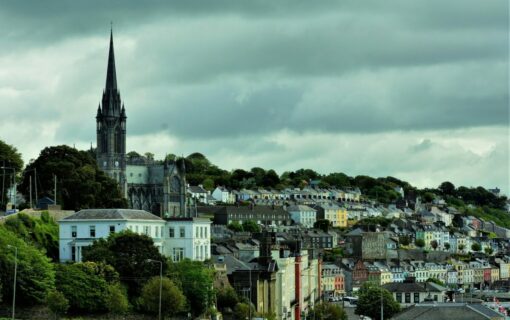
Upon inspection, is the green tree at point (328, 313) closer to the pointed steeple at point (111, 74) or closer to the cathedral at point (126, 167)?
the cathedral at point (126, 167)

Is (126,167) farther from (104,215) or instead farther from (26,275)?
(26,275)

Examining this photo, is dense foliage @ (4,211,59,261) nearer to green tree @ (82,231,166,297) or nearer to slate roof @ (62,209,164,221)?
slate roof @ (62,209,164,221)

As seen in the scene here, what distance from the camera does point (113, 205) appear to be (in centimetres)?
11506

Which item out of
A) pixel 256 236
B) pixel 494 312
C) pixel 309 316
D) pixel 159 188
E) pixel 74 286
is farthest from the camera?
pixel 159 188

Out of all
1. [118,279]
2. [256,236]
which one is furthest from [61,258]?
[256,236]

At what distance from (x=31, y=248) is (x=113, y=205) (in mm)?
34437

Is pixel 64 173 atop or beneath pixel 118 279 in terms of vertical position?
atop

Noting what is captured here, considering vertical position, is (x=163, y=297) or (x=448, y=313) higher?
(x=163, y=297)

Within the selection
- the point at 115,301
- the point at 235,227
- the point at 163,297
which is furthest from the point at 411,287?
the point at 115,301

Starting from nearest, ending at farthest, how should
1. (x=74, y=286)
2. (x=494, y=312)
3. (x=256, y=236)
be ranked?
(x=74, y=286) < (x=494, y=312) < (x=256, y=236)

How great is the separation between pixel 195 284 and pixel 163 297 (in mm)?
7266

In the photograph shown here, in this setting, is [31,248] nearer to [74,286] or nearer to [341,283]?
[74,286]

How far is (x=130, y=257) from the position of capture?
8462 centimetres

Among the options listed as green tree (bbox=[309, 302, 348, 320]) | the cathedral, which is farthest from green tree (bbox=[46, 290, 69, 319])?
the cathedral
